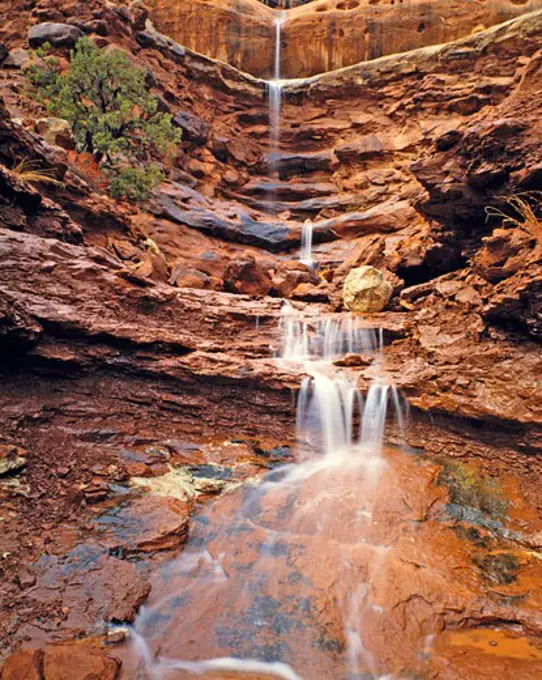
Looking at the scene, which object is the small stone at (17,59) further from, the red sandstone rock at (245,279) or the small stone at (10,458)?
the small stone at (10,458)

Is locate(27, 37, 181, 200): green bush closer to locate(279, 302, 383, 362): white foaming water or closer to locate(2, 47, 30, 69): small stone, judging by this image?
locate(2, 47, 30, 69): small stone

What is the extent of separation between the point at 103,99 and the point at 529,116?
12.1 m

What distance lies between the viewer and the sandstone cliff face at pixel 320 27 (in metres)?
22.5

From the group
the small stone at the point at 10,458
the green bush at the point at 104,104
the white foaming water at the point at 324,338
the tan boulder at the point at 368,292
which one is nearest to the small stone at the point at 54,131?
the green bush at the point at 104,104

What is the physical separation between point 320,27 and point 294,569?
28.9 metres

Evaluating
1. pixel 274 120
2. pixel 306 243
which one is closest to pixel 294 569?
pixel 306 243

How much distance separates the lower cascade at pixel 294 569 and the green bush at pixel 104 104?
32.1 ft

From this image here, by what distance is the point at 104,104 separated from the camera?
13.0 meters

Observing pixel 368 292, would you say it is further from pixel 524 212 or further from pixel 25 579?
pixel 25 579

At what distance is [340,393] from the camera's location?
6.50 meters

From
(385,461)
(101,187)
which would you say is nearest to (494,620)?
(385,461)

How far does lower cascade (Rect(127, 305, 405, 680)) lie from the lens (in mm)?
2885

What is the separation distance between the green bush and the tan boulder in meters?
7.29

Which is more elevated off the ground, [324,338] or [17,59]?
[17,59]
